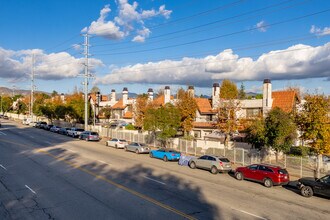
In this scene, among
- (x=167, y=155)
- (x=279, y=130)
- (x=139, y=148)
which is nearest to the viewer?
(x=279, y=130)

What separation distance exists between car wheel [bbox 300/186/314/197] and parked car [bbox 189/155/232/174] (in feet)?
24.5

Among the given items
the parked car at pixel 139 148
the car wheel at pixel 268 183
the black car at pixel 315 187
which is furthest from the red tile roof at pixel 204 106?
the black car at pixel 315 187

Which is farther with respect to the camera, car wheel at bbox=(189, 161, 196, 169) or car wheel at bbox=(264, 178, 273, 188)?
car wheel at bbox=(189, 161, 196, 169)

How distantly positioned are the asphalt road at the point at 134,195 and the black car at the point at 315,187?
1.57 ft

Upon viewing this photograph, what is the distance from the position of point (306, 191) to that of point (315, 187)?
2.04 feet

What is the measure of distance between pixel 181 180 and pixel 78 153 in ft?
51.5

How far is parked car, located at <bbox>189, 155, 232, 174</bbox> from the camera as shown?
87.5 feet

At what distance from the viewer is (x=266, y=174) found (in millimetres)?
22781

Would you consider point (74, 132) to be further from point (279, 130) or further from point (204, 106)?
point (279, 130)

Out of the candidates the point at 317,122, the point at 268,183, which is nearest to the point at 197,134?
the point at 317,122

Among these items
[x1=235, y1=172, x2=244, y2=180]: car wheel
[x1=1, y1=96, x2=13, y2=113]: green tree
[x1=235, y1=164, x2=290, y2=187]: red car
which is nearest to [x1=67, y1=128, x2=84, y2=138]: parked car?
[x1=235, y1=172, x2=244, y2=180]: car wheel

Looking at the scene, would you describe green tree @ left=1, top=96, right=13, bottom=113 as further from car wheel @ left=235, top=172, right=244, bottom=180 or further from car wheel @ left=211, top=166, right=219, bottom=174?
car wheel @ left=235, top=172, right=244, bottom=180

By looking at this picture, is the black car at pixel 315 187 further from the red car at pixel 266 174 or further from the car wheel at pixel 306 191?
the red car at pixel 266 174

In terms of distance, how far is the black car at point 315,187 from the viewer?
1922cm
